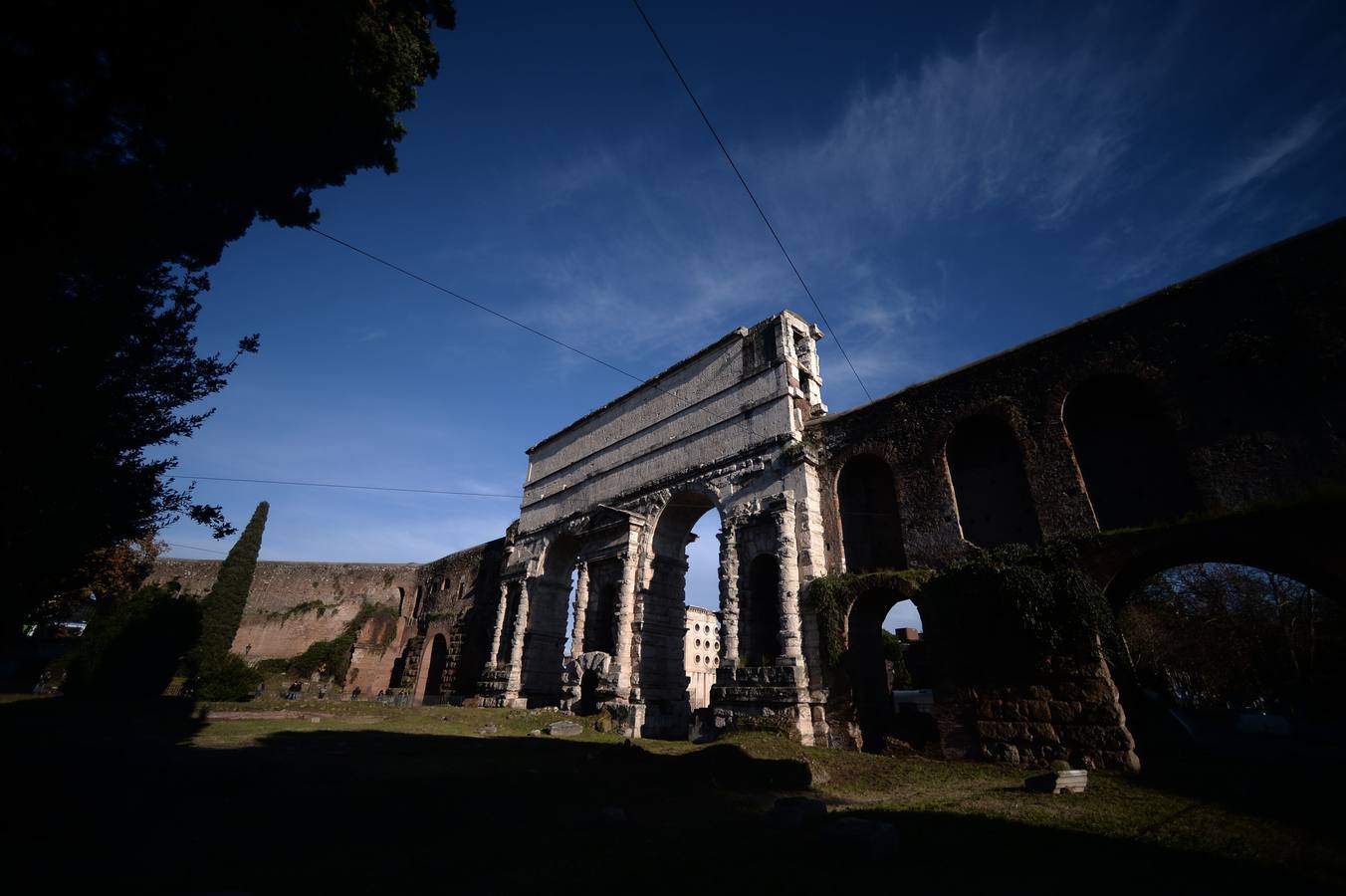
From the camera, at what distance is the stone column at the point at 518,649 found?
20703 mm

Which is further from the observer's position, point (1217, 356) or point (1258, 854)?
point (1217, 356)

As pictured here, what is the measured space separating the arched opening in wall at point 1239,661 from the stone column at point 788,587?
624 cm

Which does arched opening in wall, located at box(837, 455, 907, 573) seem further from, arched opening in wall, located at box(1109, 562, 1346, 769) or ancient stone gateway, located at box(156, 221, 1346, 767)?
arched opening in wall, located at box(1109, 562, 1346, 769)

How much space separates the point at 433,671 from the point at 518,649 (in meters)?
8.27

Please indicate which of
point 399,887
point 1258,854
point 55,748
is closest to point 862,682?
point 1258,854

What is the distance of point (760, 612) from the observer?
580 inches

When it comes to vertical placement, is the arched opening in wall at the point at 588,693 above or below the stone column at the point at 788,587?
below

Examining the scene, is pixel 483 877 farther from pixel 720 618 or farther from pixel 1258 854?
pixel 720 618

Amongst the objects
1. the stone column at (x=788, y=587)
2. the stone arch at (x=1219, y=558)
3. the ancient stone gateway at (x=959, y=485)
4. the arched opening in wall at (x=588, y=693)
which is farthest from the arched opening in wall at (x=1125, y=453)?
the arched opening in wall at (x=588, y=693)

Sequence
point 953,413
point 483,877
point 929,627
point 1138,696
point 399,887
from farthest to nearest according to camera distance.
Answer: point 953,413, point 929,627, point 1138,696, point 483,877, point 399,887

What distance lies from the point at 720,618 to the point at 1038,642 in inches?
288

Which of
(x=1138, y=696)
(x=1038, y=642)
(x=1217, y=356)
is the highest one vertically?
(x=1217, y=356)

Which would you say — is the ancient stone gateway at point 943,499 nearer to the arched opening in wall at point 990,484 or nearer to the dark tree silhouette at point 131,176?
the arched opening in wall at point 990,484

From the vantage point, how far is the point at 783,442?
1530 centimetres
